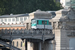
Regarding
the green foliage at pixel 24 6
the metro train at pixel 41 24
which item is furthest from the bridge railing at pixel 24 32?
the green foliage at pixel 24 6

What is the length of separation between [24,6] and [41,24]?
79345 millimetres

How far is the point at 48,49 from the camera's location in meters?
83.1

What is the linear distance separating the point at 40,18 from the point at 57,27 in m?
9.24

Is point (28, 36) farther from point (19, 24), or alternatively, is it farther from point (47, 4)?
point (47, 4)

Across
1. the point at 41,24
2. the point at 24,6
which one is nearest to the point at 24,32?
the point at 41,24

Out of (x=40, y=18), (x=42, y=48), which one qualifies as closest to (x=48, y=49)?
(x=42, y=48)

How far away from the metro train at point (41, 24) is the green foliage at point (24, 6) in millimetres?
69697

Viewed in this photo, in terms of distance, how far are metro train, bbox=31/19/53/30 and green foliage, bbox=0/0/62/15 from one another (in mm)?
69697

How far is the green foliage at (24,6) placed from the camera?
161625mm

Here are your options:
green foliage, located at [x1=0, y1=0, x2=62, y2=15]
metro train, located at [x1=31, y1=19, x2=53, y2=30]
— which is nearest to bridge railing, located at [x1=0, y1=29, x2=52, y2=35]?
metro train, located at [x1=31, y1=19, x2=53, y2=30]

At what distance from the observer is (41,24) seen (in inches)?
3425

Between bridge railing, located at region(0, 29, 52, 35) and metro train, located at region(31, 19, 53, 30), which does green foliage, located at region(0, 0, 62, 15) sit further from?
bridge railing, located at region(0, 29, 52, 35)

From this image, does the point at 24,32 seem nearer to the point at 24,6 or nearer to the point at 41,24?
the point at 41,24

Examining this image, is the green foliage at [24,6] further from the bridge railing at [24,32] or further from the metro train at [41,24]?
the bridge railing at [24,32]
